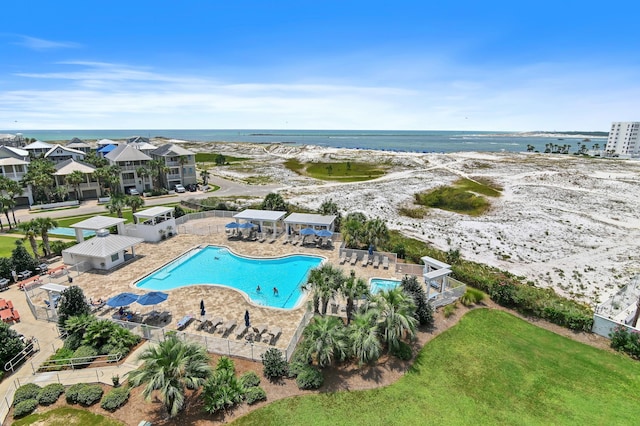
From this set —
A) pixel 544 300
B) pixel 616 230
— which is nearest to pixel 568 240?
pixel 616 230

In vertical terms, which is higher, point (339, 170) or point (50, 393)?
point (339, 170)

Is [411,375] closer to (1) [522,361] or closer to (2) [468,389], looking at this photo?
(2) [468,389]

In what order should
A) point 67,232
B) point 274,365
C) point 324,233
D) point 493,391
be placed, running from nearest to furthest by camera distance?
point 493,391 → point 274,365 → point 324,233 → point 67,232

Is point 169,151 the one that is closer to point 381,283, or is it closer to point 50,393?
point 381,283

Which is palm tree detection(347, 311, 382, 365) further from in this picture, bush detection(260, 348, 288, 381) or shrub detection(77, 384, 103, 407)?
shrub detection(77, 384, 103, 407)

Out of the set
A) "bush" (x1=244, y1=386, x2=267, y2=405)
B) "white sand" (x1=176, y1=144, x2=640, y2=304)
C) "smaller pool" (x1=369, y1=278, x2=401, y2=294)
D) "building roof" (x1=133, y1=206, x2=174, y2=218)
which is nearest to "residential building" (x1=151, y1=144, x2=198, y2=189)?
"white sand" (x1=176, y1=144, x2=640, y2=304)

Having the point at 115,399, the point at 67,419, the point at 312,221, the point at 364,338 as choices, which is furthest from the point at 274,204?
the point at 67,419

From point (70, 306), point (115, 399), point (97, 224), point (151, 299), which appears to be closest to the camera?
point (115, 399)
